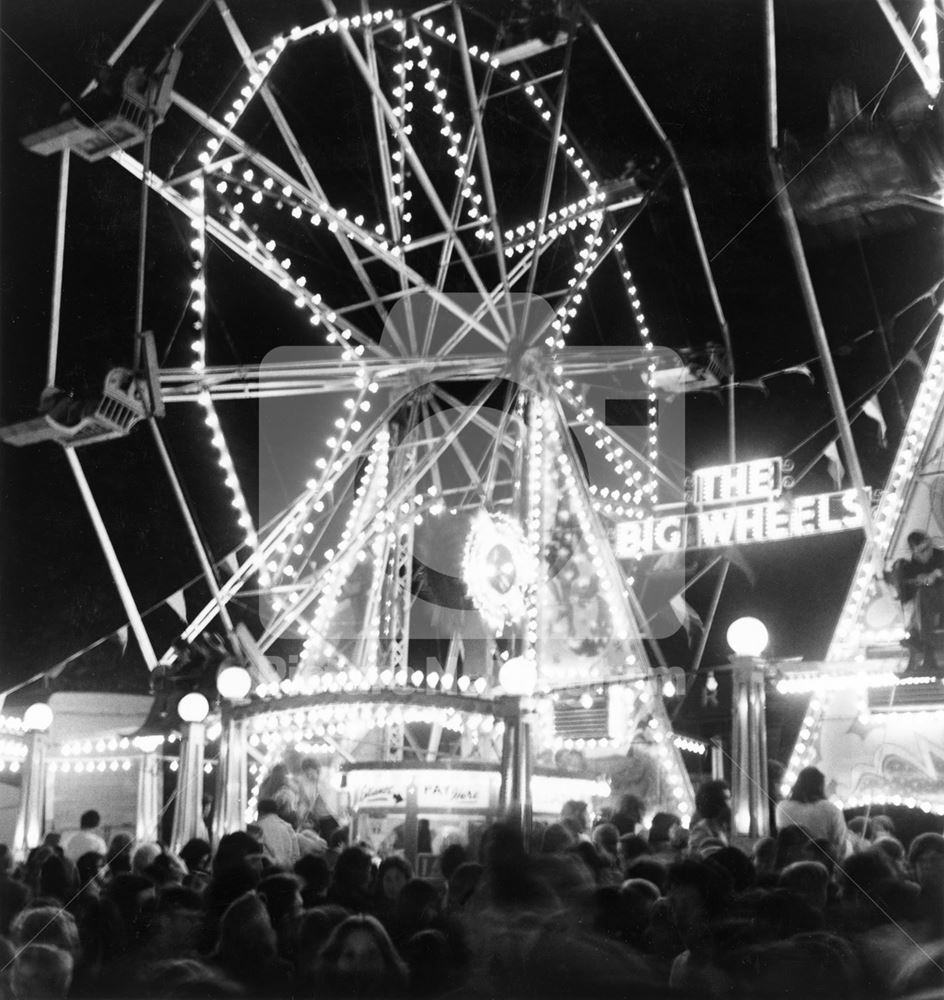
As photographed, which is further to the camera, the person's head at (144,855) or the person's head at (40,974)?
the person's head at (144,855)

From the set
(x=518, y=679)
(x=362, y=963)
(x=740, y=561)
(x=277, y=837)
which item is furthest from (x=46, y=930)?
(x=740, y=561)

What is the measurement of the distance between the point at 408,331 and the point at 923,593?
7.70 meters

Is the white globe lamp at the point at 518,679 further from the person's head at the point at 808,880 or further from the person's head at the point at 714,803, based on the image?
the person's head at the point at 808,880

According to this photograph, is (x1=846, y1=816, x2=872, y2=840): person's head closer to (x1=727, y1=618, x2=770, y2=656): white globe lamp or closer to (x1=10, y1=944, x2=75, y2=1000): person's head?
(x1=727, y1=618, x2=770, y2=656): white globe lamp

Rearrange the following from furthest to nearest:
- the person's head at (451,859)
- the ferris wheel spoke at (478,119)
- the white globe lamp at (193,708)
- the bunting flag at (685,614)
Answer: the bunting flag at (685,614) < the ferris wheel spoke at (478,119) < the white globe lamp at (193,708) < the person's head at (451,859)

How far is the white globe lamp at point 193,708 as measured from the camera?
36.0 ft

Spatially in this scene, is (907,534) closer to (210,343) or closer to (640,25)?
(640,25)

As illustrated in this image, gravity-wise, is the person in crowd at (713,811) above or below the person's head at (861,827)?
→ above

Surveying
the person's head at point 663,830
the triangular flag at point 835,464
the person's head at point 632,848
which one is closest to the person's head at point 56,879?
the person's head at point 632,848

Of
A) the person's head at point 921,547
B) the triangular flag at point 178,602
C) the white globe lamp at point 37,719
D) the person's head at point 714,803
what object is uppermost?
the person's head at point 921,547

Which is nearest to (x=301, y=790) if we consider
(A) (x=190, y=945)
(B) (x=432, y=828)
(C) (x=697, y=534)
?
(B) (x=432, y=828)

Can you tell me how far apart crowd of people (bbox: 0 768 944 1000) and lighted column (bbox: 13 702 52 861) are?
743 cm

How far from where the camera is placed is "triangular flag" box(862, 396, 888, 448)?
43.1ft

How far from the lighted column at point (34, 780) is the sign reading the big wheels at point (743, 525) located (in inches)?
305
